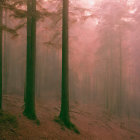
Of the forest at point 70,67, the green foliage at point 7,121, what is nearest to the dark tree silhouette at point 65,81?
the forest at point 70,67

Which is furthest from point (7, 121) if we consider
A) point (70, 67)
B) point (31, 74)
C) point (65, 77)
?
point (70, 67)

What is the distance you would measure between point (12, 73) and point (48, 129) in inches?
1047

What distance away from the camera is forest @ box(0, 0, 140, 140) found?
30.2 feet

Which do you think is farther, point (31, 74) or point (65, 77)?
point (65, 77)

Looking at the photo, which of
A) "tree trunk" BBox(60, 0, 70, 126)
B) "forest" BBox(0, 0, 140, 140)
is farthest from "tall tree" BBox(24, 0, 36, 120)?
"tree trunk" BBox(60, 0, 70, 126)

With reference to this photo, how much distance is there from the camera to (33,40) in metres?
9.47

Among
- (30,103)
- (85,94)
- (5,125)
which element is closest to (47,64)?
(85,94)

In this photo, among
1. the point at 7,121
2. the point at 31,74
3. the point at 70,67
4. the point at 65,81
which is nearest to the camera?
the point at 7,121

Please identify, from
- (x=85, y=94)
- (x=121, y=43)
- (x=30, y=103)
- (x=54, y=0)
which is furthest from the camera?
(x=85, y=94)

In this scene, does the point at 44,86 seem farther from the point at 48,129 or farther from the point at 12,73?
the point at 48,129

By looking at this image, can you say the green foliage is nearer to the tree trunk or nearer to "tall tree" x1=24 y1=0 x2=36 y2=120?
"tall tree" x1=24 y1=0 x2=36 y2=120

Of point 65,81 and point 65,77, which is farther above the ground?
point 65,77

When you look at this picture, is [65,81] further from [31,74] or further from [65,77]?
[31,74]

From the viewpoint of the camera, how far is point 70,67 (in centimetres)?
2398
